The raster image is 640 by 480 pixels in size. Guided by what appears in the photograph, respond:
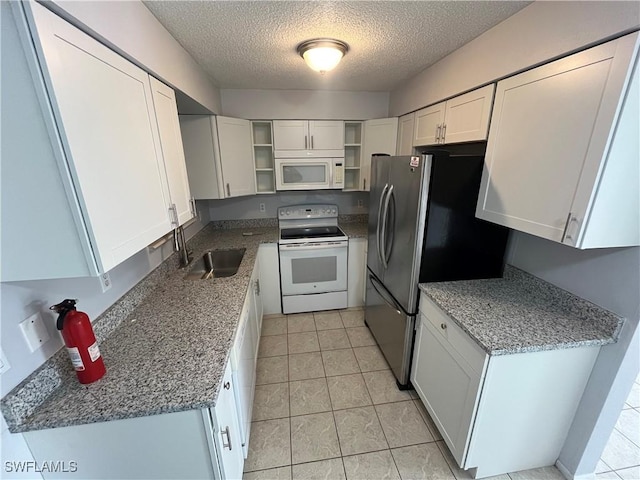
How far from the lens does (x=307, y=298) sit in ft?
9.71

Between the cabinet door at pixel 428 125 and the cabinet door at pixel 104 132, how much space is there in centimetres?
190

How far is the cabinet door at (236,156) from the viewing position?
249cm

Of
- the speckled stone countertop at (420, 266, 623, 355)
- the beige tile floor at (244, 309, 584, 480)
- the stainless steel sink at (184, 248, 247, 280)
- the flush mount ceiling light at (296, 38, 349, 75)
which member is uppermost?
the flush mount ceiling light at (296, 38, 349, 75)

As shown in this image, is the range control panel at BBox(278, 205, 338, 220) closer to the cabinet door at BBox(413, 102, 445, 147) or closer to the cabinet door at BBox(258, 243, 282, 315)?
the cabinet door at BBox(258, 243, 282, 315)

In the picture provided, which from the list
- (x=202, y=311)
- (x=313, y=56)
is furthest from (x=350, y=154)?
(x=202, y=311)

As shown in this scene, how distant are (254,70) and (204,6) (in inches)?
38.1

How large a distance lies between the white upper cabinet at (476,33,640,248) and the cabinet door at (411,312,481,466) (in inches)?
30.0

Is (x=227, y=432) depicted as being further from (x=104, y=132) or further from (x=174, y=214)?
(x=104, y=132)

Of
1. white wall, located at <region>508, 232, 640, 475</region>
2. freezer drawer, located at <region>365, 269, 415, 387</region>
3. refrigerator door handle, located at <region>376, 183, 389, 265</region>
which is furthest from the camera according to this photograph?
refrigerator door handle, located at <region>376, 183, 389, 265</region>

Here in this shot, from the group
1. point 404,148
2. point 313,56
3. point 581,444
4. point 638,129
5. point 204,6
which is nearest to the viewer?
point 638,129

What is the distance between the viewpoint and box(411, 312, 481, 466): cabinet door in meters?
1.34

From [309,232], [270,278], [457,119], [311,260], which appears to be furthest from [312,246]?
[457,119]

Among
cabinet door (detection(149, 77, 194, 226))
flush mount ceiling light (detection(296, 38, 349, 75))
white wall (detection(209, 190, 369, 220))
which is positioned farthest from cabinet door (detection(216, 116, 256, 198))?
flush mount ceiling light (detection(296, 38, 349, 75))

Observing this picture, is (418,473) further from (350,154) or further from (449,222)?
(350,154)
